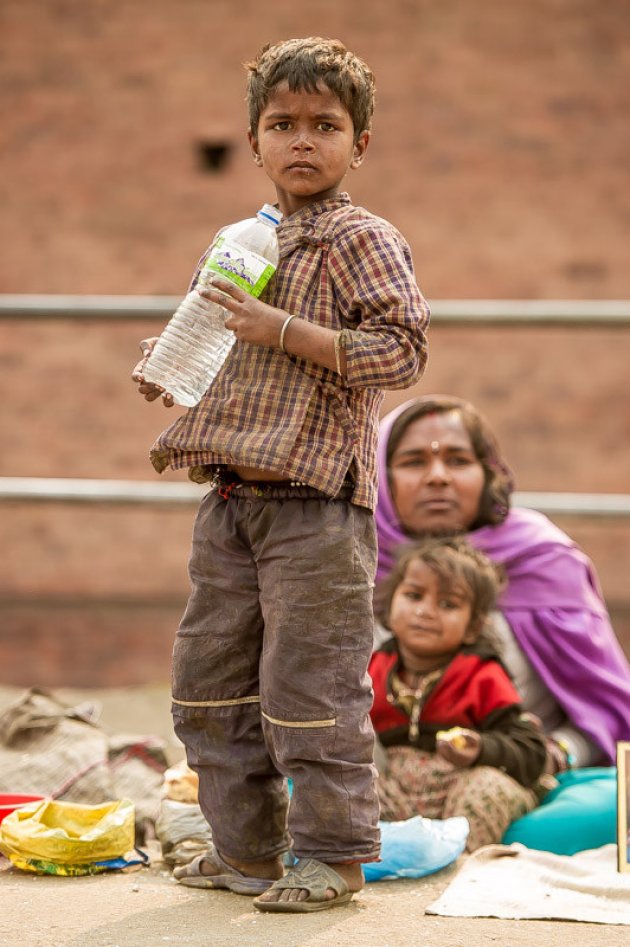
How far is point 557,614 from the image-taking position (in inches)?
154

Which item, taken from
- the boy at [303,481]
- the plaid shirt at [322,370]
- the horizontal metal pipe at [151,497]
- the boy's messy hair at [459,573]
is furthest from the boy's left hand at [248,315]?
the horizontal metal pipe at [151,497]

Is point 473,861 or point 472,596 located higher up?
point 472,596

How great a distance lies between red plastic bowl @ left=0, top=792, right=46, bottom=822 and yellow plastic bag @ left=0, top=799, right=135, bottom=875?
0.11 m

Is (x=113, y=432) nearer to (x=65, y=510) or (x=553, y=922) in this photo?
(x=65, y=510)

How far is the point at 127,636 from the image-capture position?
858 cm

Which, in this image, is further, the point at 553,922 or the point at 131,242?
the point at 131,242

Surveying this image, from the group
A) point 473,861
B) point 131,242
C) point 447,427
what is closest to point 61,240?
point 131,242

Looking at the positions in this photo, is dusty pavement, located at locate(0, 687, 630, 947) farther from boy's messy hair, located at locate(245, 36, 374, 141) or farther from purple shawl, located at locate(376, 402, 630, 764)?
boy's messy hair, located at locate(245, 36, 374, 141)

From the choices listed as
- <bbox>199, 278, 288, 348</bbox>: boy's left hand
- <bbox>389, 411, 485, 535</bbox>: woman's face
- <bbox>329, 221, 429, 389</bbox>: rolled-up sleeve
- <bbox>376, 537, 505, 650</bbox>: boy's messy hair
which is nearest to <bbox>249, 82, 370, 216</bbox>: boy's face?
<bbox>329, 221, 429, 389</bbox>: rolled-up sleeve

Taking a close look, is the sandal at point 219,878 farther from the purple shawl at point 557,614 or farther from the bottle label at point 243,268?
the purple shawl at point 557,614

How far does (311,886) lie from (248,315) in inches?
39.2

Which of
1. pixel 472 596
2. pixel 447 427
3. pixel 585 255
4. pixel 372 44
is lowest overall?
pixel 472 596

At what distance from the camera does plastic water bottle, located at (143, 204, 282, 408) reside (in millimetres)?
2475

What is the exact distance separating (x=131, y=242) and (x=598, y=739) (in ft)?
22.9
